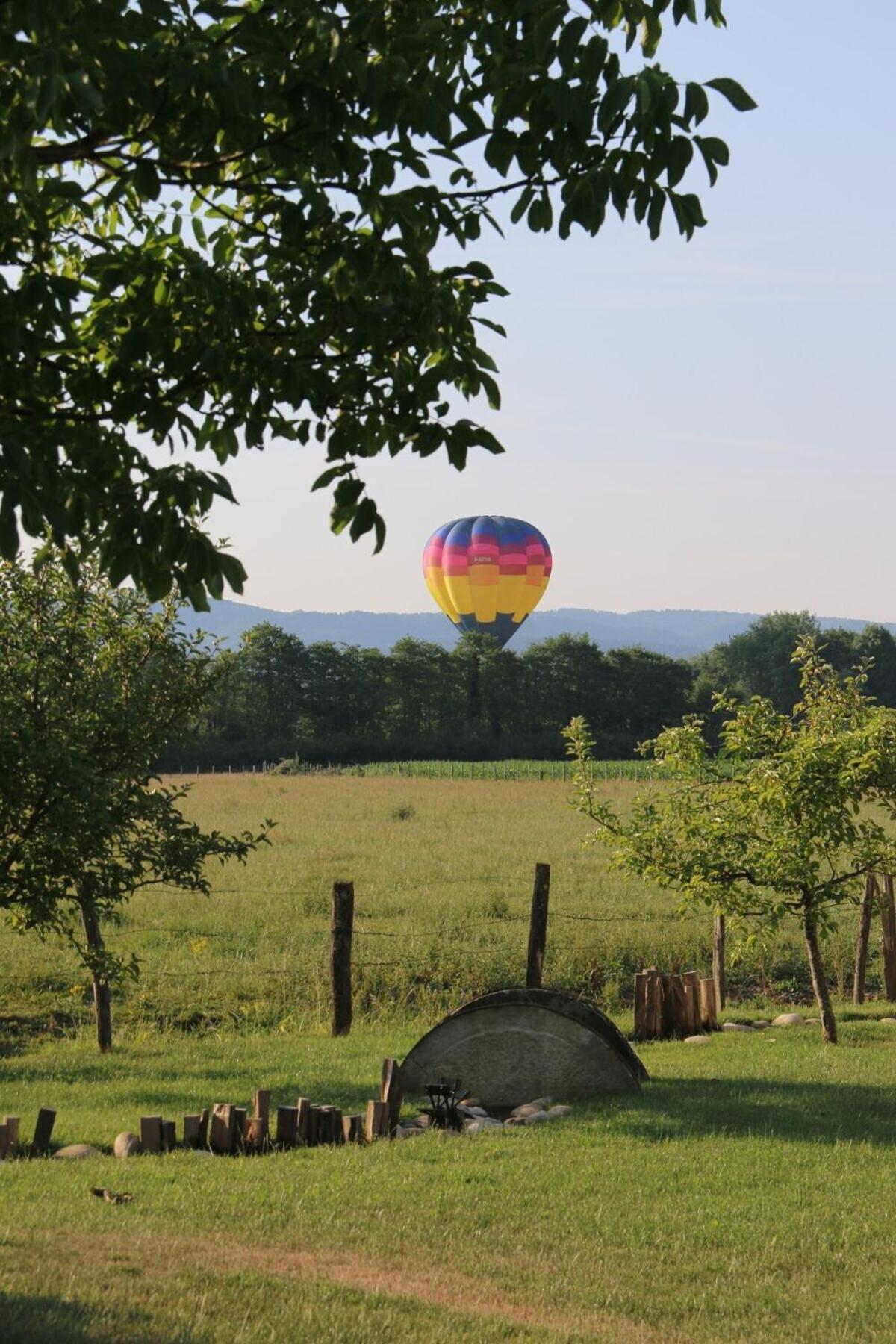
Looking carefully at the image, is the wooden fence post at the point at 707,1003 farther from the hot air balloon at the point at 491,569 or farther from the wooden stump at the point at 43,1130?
the hot air balloon at the point at 491,569

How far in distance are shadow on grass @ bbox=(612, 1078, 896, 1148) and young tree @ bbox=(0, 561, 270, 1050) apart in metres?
5.27

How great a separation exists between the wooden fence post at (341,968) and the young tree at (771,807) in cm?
381

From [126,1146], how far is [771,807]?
9268mm

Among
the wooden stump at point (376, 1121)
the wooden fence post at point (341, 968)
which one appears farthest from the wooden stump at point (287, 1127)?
the wooden fence post at point (341, 968)

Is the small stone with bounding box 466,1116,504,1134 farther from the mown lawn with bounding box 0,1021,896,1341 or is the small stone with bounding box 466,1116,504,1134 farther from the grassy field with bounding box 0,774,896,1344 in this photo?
the mown lawn with bounding box 0,1021,896,1341

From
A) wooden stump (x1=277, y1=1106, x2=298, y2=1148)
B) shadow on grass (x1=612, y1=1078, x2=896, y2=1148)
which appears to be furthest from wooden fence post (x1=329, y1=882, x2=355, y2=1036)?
wooden stump (x1=277, y1=1106, x2=298, y2=1148)

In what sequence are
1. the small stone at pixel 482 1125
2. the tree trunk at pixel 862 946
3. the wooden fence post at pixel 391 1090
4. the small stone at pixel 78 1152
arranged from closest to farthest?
the small stone at pixel 78 1152 < the wooden fence post at pixel 391 1090 < the small stone at pixel 482 1125 < the tree trunk at pixel 862 946

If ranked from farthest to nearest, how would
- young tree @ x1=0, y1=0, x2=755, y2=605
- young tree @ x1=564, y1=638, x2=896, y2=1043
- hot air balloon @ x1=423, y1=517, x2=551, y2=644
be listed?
hot air balloon @ x1=423, y1=517, x2=551, y2=644 < young tree @ x1=564, y1=638, x2=896, y2=1043 < young tree @ x1=0, y1=0, x2=755, y2=605

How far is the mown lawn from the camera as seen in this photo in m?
7.67

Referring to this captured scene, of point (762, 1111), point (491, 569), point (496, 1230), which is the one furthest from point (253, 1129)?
point (491, 569)

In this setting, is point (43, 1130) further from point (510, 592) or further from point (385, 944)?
point (510, 592)

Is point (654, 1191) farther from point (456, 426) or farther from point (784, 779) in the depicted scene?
point (784, 779)

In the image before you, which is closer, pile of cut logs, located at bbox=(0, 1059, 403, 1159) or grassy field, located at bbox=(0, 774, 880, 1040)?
pile of cut logs, located at bbox=(0, 1059, 403, 1159)

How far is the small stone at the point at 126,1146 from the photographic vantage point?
490 inches
